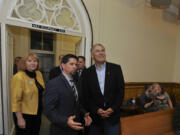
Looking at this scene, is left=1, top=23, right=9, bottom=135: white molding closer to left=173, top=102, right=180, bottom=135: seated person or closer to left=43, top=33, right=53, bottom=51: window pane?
left=173, top=102, right=180, bottom=135: seated person

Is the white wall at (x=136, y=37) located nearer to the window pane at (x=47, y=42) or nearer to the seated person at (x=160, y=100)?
the seated person at (x=160, y=100)

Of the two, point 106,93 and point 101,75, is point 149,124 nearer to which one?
point 106,93

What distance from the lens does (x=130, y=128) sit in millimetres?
1571

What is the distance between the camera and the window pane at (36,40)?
5.35 metres

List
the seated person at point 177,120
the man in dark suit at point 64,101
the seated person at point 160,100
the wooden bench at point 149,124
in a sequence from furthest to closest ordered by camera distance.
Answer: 1. the seated person at point 160,100
2. the seated person at point 177,120
3. the wooden bench at point 149,124
4. the man in dark suit at point 64,101

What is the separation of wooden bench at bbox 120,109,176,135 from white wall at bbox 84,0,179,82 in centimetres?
188

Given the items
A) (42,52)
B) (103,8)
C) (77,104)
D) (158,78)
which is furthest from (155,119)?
(42,52)

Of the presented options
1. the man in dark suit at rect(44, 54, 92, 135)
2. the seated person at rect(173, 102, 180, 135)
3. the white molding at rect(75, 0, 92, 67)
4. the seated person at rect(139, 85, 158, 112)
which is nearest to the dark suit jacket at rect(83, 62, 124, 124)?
the man in dark suit at rect(44, 54, 92, 135)

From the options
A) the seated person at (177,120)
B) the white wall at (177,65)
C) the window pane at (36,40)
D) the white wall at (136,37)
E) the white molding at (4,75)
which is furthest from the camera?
the window pane at (36,40)

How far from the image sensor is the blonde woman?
1604 mm

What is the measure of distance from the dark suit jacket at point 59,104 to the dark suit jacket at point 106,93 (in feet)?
1.24

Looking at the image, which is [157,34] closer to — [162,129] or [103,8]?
[103,8]

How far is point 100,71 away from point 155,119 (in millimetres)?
1028

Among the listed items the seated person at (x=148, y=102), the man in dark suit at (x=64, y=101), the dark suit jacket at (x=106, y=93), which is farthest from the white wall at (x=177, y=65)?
the man in dark suit at (x=64, y=101)
